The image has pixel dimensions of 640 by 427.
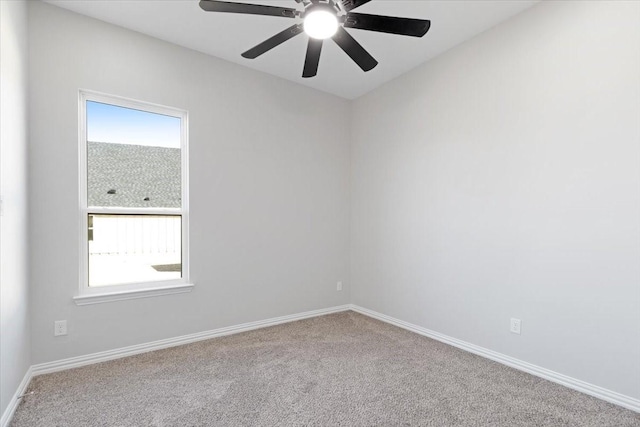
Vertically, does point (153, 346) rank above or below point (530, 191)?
below

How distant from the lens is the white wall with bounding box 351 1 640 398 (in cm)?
222

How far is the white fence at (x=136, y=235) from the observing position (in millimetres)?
2906

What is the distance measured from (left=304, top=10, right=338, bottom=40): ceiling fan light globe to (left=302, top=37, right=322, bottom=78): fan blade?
10cm

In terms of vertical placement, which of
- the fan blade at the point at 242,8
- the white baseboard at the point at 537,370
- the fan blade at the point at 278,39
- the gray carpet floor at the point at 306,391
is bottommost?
the gray carpet floor at the point at 306,391

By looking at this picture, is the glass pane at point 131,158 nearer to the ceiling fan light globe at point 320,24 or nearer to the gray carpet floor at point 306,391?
the gray carpet floor at point 306,391

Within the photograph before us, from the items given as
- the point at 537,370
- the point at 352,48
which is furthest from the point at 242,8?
the point at 537,370

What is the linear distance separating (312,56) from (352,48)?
0.26 m

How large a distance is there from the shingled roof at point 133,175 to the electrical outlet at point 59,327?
0.94 meters

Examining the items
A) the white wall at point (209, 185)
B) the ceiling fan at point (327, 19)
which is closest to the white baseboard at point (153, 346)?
the white wall at point (209, 185)

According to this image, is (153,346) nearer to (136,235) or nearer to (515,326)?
(136,235)

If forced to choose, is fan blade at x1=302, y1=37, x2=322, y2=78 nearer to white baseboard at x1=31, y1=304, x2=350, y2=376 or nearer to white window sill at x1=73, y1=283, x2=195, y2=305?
white window sill at x1=73, y1=283, x2=195, y2=305

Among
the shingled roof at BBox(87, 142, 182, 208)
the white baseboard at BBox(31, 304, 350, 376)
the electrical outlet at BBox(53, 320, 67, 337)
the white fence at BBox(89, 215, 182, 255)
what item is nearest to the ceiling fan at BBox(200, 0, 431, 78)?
the shingled roof at BBox(87, 142, 182, 208)

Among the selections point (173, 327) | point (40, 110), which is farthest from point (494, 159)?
point (40, 110)

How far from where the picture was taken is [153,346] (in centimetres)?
303
